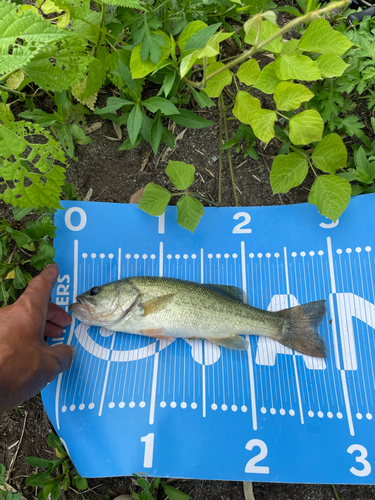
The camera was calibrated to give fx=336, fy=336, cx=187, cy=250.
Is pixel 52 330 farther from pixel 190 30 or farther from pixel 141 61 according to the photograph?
pixel 190 30

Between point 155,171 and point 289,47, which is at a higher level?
point 289,47

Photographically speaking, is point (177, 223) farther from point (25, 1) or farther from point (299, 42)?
point (25, 1)

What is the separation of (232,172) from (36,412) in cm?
277

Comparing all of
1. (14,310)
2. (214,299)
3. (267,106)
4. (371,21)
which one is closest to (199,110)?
(267,106)

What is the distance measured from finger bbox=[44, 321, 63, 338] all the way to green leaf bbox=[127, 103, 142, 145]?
5.49 feet

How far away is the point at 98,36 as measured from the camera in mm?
2729

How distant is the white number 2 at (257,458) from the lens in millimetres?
2711

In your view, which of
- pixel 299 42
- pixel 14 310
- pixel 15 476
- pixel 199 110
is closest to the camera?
pixel 299 42

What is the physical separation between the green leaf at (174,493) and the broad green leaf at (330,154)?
2.86 m

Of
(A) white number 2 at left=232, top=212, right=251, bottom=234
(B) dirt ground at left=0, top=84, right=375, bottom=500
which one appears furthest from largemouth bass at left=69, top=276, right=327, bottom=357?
(B) dirt ground at left=0, top=84, right=375, bottom=500

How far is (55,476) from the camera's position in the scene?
2840 millimetres

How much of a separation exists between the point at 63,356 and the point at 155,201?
1.45 metres

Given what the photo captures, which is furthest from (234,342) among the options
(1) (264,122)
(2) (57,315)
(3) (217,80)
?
(3) (217,80)

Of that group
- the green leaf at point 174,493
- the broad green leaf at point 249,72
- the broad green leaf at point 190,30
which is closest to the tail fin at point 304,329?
the green leaf at point 174,493
